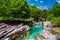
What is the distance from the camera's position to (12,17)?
94.0ft

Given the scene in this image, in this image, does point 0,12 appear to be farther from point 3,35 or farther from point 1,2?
point 3,35

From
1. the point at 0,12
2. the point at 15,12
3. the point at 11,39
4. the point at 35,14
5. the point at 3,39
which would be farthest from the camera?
the point at 35,14

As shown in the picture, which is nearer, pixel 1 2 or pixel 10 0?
pixel 1 2

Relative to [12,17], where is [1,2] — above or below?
above

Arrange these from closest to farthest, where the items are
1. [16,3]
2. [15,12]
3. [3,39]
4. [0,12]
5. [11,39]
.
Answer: [3,39] → [11,39] → [0,12] → [15,12] → [16,3]

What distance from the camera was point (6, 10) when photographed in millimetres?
29047

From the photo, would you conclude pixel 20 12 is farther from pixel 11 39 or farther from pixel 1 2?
pixel 11 39

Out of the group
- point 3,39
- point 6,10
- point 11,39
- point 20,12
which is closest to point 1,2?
point 6,10

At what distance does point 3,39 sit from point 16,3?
1865 cm

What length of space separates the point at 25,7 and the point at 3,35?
19.3 m

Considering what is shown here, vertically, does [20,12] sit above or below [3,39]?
below

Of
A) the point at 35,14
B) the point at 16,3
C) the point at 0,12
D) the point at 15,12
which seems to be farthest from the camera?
the point at 35,14

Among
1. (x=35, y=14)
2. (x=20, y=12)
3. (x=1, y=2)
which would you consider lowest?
(x=35, y=14)

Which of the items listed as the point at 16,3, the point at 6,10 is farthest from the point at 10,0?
the point at 6,10
